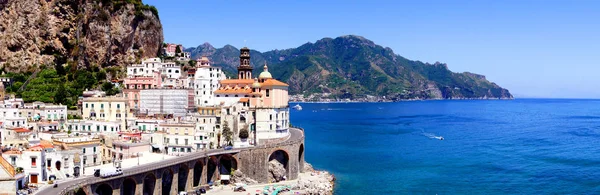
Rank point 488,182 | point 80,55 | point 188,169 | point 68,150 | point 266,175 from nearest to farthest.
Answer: point 68,150 < point 188,169 < point 266,175 < point 488,182 < point 80,55

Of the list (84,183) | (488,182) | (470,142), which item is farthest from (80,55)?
(470,142)

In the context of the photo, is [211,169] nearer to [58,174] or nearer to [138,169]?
[138,169]

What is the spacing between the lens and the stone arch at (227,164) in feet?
196

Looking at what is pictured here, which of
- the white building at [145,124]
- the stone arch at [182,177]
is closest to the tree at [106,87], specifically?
the white building at [145,124]

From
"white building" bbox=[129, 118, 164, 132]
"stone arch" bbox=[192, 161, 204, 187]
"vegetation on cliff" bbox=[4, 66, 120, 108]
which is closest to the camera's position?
"stone arch" bbox=[192, 161, 204, 187]

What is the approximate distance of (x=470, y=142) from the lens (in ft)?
343

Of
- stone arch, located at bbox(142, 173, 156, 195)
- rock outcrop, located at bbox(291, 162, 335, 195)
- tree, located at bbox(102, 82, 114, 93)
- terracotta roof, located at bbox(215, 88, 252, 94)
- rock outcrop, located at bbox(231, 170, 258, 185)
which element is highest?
tree, located at bbox(102, 82, 114, 93)

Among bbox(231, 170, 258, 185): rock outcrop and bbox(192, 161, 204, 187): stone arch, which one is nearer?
bbox(192, 161, 204, 187): stone arch

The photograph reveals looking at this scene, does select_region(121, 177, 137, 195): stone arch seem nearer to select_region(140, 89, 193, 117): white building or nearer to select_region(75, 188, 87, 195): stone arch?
select_region(75, 188, 87, 195): stone arch

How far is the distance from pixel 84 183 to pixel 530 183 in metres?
53.3

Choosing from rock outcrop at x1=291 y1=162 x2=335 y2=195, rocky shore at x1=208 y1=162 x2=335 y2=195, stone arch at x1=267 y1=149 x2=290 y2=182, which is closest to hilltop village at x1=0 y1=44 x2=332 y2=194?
stone arch at x1=267 y1=149 x2=290 y2=182

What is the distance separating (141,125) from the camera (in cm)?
6612

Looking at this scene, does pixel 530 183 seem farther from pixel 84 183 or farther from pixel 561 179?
pixel 84 183

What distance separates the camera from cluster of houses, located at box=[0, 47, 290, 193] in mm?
46688
